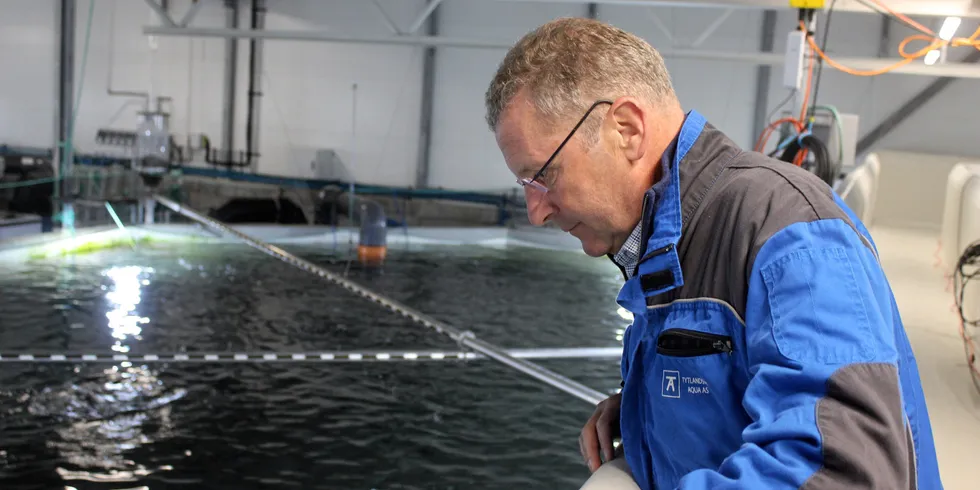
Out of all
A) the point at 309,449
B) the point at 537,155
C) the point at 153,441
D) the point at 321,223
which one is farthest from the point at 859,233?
the point at 321,223

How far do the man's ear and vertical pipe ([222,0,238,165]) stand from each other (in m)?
12.3

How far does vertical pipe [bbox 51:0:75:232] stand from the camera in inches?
330

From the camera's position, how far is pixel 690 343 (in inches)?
32.4

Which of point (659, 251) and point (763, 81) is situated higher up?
point (763, 81)

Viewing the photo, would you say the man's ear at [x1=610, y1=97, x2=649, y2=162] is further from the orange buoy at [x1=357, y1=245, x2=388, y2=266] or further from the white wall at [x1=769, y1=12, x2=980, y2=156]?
the white wall at [x1=769, y1=12, x2=980, y2=156]

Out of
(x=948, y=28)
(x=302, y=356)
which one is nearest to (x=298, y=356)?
(x=302, y=356)

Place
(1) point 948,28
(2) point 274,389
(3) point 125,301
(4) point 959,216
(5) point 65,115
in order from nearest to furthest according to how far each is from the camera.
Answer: (1) point 948,28
(2) point 274,389
(4) point 959,216
(3) point 125,301
(5) point 65,115

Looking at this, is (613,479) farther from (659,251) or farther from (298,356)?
(298,356)

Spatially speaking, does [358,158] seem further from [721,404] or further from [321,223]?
[721,404]

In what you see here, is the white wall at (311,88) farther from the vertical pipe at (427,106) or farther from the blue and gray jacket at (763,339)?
the blue and gray jacket at (763,339)

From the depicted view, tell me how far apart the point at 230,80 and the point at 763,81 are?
292 inches

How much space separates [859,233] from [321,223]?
935cm

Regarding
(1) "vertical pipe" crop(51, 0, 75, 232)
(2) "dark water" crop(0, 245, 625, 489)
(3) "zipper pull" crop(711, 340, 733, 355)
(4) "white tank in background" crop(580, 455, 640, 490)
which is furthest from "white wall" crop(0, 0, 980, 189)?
(3) "zipper pull" crop(711, 340, 733, 355)

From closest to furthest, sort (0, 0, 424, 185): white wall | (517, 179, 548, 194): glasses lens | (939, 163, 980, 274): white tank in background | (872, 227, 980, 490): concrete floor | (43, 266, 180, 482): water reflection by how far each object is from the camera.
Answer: (517, 179, 548, 194): glasses lens → (872, 227, 980, 490): concrete floor → (43, 266, 180, 482): water reflection → (939, 163, 980, 274): white tank in background → (0, 0, 424, 185): white wall
